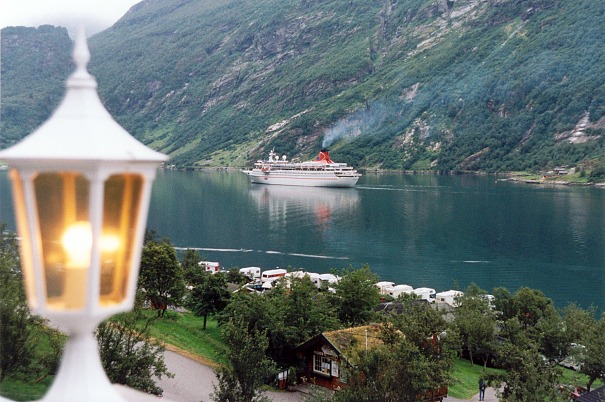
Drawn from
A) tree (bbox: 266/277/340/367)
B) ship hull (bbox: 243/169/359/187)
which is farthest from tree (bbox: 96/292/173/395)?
ship hull (bbox: 243/169/359/187)

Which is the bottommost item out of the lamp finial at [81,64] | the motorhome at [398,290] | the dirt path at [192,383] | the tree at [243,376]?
the motorhome at [398,290]

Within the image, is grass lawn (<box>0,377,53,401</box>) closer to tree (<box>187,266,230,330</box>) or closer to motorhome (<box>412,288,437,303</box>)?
tree (<box>187,266,230,330</box>)

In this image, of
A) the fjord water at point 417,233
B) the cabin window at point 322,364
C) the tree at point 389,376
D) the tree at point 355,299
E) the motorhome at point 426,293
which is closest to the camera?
the tree at point 389,376

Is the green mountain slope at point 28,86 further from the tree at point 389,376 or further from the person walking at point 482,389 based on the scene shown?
the person walking at point 482,389

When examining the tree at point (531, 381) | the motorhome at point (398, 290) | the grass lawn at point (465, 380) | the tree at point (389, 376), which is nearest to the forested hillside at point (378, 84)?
the motorhome at point (398, 290)

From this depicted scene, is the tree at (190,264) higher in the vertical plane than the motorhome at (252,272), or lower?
higher

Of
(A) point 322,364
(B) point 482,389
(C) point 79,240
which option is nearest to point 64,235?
(C) point 79,240

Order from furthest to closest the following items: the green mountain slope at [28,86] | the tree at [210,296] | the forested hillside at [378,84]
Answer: the forested hillside at [378,84], the tree at [210,296], the green mountain slope at [28,86]

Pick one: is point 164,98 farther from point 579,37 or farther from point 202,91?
point 579,37
